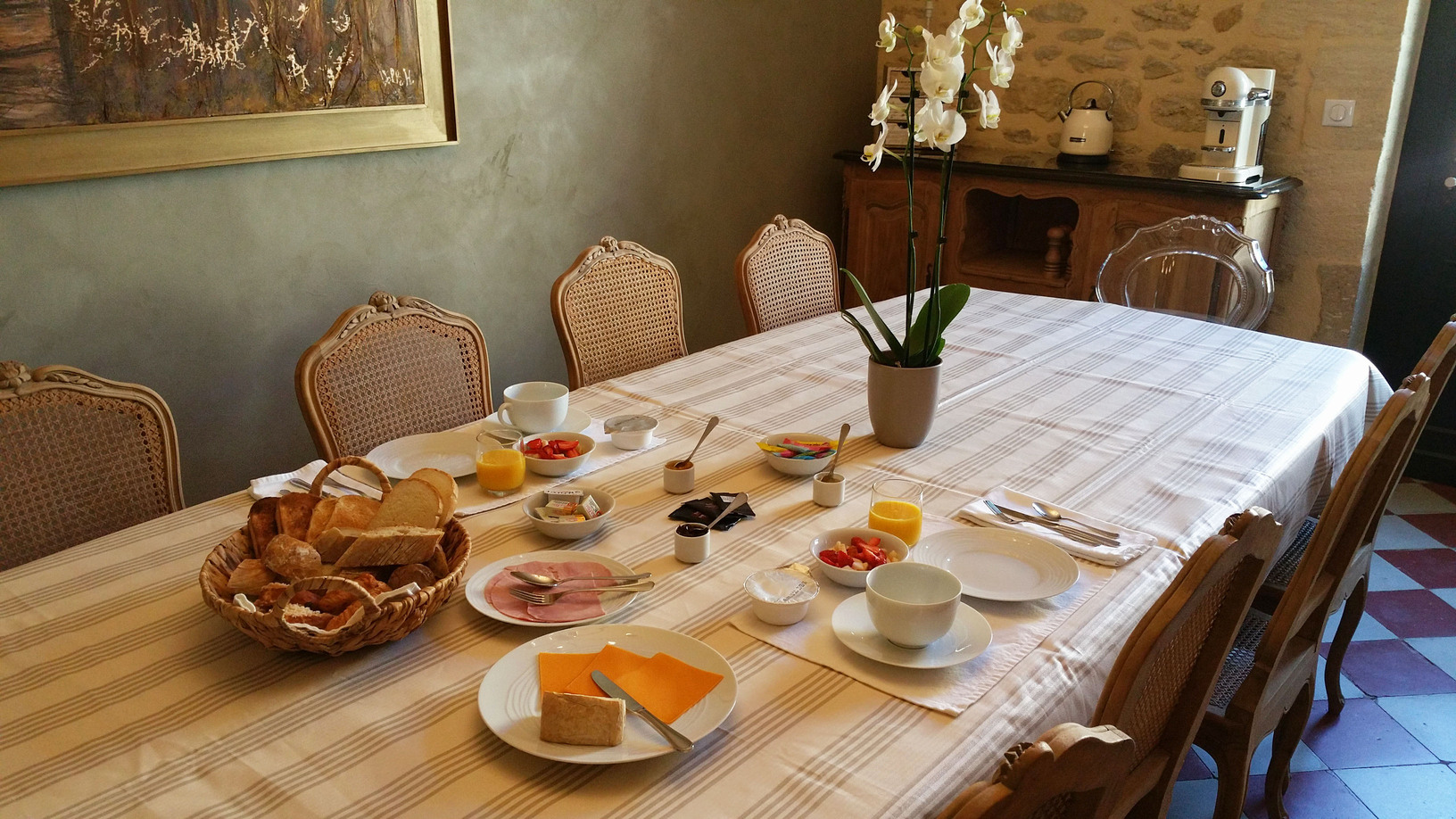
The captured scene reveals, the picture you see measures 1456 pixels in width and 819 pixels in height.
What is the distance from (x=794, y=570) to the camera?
134 cm

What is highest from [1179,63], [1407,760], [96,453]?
[1179,63]

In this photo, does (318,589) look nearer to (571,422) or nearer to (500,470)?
(500,470)

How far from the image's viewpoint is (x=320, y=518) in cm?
128

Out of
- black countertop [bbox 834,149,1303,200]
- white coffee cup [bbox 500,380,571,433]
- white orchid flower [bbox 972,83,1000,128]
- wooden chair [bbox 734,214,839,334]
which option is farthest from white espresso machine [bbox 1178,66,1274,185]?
→ white coffee cup [bbox 500,380,571,433]

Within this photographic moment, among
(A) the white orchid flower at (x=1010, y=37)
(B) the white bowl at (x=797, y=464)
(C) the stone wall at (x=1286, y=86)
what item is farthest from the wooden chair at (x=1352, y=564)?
(C) the stone wall at (x=1286, y=86)

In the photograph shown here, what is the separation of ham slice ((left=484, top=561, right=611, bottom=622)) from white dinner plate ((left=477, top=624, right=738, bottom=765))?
0.05 metres

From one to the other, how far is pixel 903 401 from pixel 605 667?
0.79m

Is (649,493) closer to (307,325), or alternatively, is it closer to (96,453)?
(96,453)

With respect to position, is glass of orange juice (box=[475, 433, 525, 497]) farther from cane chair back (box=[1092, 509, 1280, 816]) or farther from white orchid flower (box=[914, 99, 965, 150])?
cane chair back (box=[1092, 509, 1280, 816])

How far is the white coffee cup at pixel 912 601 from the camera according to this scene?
111 cm

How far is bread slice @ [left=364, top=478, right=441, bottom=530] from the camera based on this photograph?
Result: 4.24 feet

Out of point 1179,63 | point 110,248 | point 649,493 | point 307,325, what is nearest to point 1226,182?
point 1179,63

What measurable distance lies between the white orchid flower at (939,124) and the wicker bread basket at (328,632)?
2.78ft

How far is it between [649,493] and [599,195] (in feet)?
6.66
